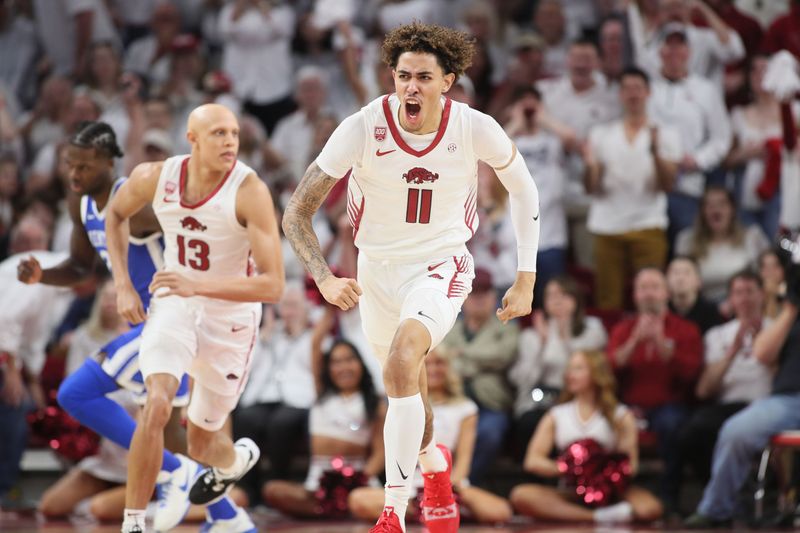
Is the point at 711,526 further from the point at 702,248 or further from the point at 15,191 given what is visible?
the point at 15,191

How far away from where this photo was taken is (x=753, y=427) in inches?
344

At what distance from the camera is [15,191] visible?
11.9m

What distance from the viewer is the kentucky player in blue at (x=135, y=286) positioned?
7.20 metres

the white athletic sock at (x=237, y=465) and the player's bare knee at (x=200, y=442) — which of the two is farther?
the white athletic sock at (x=237, y=465)

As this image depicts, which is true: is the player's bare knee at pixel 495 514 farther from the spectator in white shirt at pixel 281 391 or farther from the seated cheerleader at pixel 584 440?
the spectator in white shirt at pixel 281 391

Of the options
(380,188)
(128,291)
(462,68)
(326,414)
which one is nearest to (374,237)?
(380,188)

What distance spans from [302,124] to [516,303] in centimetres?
656

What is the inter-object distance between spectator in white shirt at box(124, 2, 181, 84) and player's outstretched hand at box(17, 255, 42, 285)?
5.90 m

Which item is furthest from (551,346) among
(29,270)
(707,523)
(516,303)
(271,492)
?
(29,270)

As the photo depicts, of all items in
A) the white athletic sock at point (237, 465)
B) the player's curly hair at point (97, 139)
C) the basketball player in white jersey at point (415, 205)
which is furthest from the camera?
the player's curly hair at point (97, 139)

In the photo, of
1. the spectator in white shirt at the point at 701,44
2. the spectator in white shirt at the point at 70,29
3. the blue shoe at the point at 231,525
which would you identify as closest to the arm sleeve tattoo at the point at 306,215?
the blue shoe at the point at 231,525

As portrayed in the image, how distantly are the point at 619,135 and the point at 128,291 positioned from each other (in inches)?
216

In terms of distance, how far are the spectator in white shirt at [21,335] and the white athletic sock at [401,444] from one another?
4.44 m

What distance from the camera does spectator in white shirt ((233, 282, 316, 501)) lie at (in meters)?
9.81
